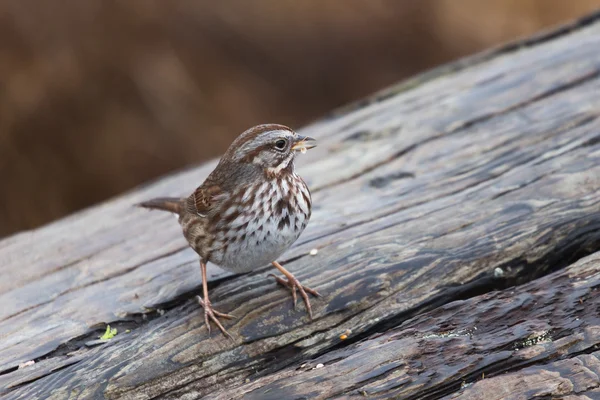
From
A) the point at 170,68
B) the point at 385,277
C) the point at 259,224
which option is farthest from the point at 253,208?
the point at 170,68

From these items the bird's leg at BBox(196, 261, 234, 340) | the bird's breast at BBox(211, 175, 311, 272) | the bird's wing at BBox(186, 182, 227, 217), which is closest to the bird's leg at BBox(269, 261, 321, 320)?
the bird's breast at BBox(211, 175, 311, 272)

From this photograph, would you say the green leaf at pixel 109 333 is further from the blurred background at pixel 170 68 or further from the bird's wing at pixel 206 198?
the blurred background at pixel 170 68

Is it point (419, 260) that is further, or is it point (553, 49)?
point (553, 49)

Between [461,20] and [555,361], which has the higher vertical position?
[461,20]

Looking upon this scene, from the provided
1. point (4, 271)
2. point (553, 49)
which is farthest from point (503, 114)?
point (4, 271)

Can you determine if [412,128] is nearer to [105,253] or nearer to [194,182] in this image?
[194,182]

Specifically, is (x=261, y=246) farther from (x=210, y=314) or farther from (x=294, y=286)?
(x=210, y=314)

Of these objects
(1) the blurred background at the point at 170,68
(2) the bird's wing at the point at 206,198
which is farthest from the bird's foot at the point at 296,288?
(1) the blurred background at the point at 170,68
